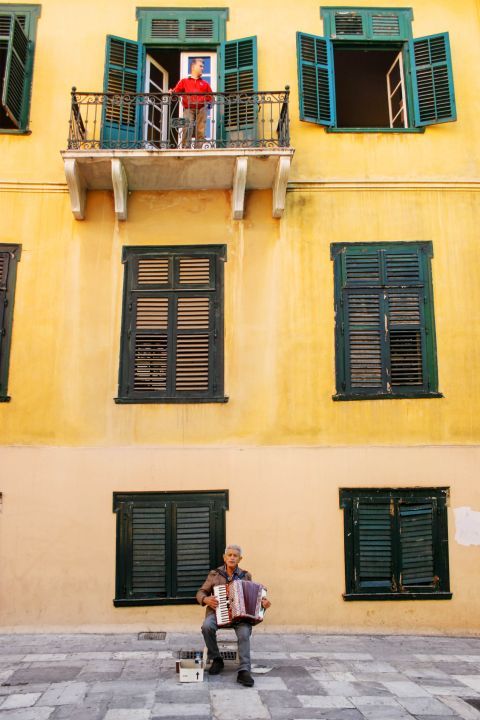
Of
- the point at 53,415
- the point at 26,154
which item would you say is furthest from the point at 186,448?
the point at 26,154

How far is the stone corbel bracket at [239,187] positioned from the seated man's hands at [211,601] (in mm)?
5559

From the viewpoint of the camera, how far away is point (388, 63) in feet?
36.3

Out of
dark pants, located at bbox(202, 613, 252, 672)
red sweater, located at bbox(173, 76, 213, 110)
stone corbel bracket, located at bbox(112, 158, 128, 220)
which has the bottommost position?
dark pants, located at bbox(202, 613, 252, 672)

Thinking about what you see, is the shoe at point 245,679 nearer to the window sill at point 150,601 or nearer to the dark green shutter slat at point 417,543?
the window sill at point 150,601

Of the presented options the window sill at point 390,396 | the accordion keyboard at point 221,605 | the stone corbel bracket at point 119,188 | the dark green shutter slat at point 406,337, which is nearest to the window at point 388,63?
the dark green shutter slat at point 406,337

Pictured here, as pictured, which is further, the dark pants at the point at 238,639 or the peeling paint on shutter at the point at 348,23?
the peeling paint on shutter at the point at 348,23

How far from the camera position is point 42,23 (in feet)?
33.3

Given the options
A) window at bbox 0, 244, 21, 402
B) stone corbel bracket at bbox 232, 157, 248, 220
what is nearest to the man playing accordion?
window at bbox 0, 244, 21, 402

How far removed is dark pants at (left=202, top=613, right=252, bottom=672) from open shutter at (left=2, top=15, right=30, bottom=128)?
7.91 m

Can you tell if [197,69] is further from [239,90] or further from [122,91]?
[122,91]

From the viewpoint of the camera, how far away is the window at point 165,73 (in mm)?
9664

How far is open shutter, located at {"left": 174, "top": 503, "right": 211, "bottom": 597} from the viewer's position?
8.41 metres

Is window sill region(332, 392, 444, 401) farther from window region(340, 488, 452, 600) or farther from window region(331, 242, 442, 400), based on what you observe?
window region(340, 488, 452, 600)

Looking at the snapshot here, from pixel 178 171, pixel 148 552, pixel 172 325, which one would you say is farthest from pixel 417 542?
pixel 178 171
